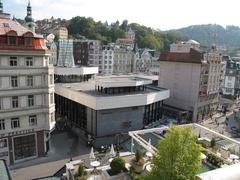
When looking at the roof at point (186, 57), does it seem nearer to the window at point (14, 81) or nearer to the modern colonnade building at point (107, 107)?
the modern colonnade building at point (107, 107)

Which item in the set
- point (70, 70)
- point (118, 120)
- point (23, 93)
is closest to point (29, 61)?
point (23, 93)

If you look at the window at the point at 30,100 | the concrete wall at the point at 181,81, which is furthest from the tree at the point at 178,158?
the concrete wall at the point at 181,81

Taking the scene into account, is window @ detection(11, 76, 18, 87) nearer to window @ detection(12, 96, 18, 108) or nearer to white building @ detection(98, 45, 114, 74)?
window @ detection(12, 96, 18, 108)

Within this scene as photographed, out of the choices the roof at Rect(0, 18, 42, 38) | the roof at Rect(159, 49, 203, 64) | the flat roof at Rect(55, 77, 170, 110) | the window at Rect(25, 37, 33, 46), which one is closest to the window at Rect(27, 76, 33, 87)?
the window at Rect(25, 37, 33, 46)

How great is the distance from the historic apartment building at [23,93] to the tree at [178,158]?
72.2ft

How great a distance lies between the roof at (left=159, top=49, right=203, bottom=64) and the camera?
193ft

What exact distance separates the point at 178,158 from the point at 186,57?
48.0 metres

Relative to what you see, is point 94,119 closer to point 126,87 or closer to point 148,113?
point 126,87

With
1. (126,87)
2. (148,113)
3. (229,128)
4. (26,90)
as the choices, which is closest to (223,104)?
(229,128)

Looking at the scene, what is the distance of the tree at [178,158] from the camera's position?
1716 cm

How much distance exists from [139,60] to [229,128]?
204 feet

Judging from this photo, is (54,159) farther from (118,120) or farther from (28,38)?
(28,38)

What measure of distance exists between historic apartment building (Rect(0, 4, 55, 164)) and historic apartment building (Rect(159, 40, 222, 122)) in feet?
121

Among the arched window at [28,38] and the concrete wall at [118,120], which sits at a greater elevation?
the arched window at [28,38]
